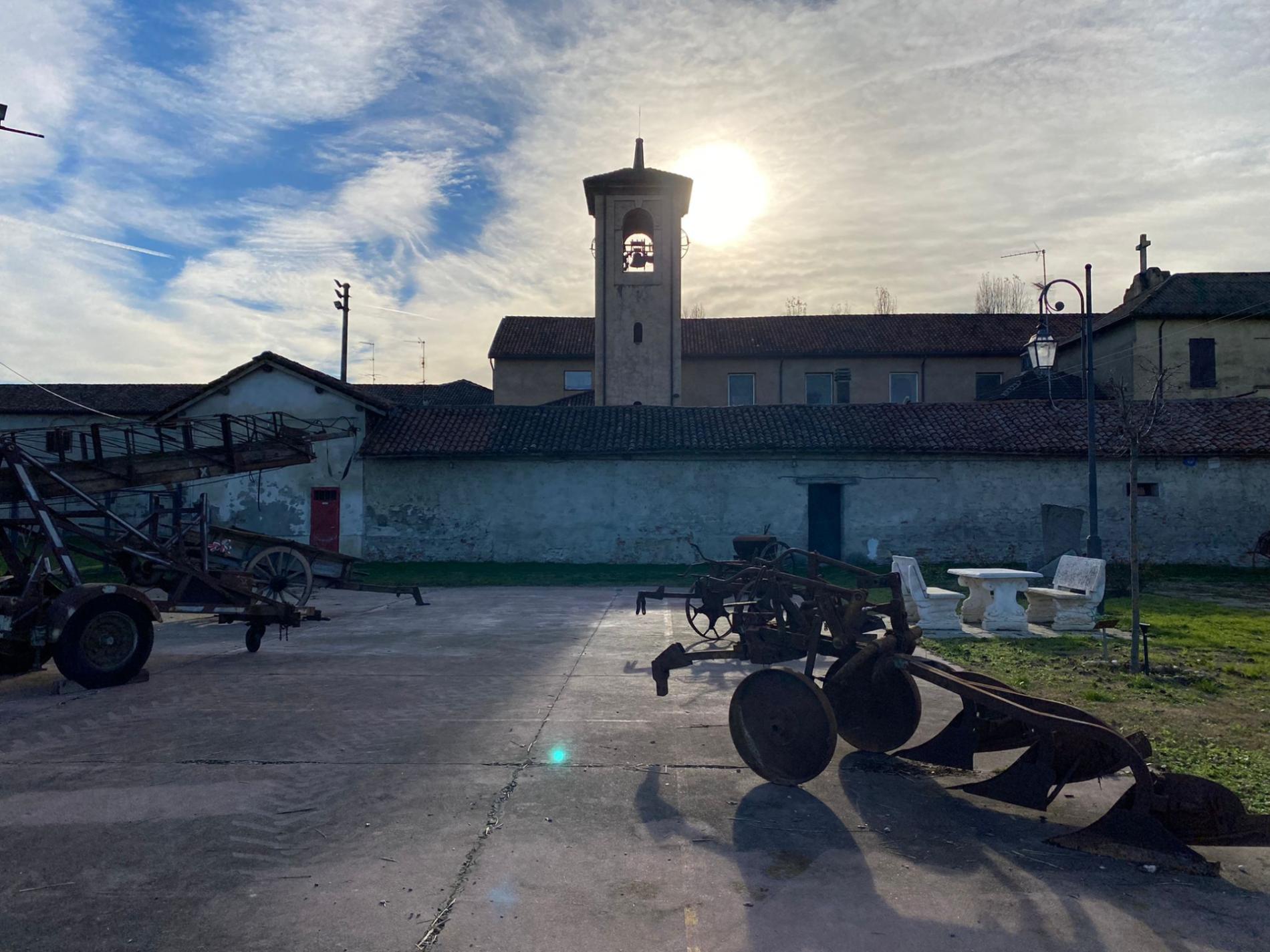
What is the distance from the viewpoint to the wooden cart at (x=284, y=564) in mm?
11961

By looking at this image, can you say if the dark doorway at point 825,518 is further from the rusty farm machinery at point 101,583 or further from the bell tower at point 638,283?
the rusty farm machinery at point 101,583

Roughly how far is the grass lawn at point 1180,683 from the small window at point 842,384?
2503 centimetres

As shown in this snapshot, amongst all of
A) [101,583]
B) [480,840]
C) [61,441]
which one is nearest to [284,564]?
[101,583]

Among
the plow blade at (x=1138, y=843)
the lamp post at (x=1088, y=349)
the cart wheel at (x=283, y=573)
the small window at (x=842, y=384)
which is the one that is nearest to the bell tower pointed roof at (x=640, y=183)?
the small window at (x=842, y=384)

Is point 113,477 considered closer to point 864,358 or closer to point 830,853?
point 830,853

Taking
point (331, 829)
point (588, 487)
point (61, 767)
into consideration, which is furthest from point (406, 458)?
point (331, 829)

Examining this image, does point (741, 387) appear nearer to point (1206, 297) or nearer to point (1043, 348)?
point (1206, 297)

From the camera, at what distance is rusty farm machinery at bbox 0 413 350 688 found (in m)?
7.83

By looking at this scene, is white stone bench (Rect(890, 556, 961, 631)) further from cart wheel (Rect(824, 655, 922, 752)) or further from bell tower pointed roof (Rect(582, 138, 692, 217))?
bell tower pointed roof (Rect(582, 138, 692, 217))

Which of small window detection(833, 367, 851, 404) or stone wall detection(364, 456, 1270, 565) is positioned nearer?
stone wall detection(364, 456, 1270, 565)

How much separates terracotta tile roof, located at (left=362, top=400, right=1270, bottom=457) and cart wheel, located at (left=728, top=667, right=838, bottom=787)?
56.7 feet

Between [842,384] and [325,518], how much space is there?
77.4 feet

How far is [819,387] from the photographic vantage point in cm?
3803

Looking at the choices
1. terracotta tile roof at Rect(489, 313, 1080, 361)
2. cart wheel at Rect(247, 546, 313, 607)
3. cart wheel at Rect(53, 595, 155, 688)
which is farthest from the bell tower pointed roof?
cart wheel at Rect(53, 595, 155, 688)
